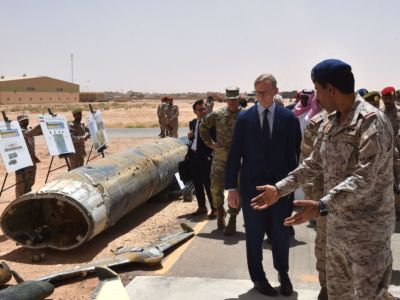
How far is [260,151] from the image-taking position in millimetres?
4621

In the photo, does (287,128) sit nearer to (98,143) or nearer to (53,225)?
(53,225)

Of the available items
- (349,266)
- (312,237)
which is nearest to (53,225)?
(312,237)

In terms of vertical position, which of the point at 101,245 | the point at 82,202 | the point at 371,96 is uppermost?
the point at 371,96

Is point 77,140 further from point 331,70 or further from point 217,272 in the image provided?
point 331,70

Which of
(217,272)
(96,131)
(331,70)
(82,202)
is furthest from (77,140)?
(331,70)

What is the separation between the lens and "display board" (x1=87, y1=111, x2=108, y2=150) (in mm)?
10352

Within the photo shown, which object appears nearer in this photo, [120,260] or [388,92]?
[120,260]

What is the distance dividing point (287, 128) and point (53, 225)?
4050 mm

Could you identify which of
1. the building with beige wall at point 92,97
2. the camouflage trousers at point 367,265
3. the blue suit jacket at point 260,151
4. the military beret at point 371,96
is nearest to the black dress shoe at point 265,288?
the blue suit jacket at point 260,151

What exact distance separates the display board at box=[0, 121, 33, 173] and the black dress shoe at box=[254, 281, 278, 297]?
15.8 ft

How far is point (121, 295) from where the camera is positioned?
444 cm

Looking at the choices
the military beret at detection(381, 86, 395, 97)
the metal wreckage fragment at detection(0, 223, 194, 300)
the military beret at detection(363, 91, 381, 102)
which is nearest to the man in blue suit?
the metal wreckage fragment at detection(0, 223, 194, 300)

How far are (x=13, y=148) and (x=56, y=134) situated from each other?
3.91 ft

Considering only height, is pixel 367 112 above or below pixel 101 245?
above
